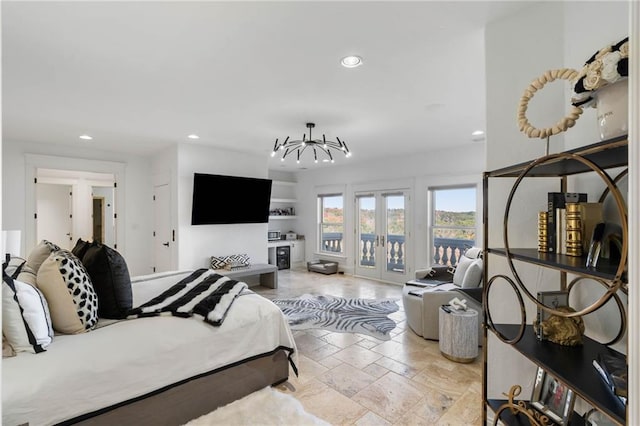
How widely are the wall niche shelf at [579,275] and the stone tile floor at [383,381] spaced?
2.26 ft

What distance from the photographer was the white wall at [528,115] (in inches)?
68.3

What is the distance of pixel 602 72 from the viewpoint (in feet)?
3.67

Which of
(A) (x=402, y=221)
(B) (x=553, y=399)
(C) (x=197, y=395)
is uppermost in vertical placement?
(A) (x=402, y=221)

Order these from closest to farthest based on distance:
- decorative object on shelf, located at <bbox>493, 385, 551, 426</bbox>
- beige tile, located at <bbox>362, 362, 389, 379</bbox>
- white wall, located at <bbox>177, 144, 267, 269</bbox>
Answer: decorative object on shelf, located at <bbox>493, 385, 551, 426</bbox>, beige tile, located at <bbox>362, 362, 389, 379</bbox>, white wall, located at <bbox>177, 144, 267, 269</bbox>

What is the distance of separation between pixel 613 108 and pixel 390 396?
85.1 inches

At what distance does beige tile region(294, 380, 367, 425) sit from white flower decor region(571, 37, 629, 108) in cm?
212

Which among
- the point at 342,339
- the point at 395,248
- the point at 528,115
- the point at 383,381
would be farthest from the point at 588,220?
the point at 395,248

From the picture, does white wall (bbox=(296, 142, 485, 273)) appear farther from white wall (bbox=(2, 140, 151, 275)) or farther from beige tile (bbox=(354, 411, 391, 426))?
beige tile (bbox=(354, 411, 391, 426))

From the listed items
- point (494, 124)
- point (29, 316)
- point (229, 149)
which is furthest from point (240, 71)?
point (229, 149)

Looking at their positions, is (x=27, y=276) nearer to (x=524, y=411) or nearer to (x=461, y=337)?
(x=524, y=411)

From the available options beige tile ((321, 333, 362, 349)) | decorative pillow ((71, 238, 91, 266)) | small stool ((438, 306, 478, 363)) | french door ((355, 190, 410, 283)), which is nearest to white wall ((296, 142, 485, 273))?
french door ((355, 190, 410, 283))

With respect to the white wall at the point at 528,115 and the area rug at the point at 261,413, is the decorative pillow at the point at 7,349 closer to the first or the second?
the area rug at the point at 261,413

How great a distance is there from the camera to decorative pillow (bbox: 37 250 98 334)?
5.90 feet

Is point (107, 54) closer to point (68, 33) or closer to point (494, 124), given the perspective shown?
point (68, 33)
